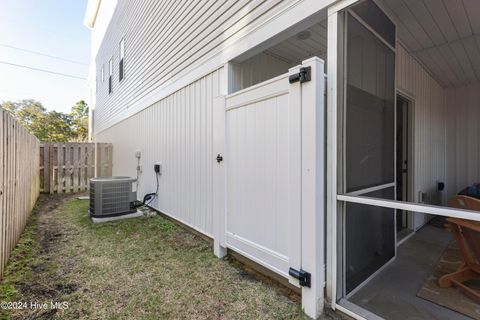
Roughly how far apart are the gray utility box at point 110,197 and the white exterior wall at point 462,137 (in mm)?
6533

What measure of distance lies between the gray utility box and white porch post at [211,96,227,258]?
2516 millimetres

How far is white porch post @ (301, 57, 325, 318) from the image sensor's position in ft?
5.90

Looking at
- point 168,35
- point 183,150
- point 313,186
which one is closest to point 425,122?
point 313,186

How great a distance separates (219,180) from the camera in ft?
9.29

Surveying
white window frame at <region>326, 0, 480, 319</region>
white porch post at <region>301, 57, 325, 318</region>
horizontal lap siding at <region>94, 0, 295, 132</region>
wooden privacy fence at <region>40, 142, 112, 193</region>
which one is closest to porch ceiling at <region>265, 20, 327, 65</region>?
horizontal lap siding at <region>94, 0, 295, 132</region>

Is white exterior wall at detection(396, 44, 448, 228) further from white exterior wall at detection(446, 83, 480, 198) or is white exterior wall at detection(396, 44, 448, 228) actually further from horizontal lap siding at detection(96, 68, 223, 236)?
horizontal lap siding at detection(96, 68, 223, 236)

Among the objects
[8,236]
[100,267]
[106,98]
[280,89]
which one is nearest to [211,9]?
[280,89]

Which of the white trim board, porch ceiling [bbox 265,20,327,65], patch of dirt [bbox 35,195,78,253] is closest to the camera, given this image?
the white trim board

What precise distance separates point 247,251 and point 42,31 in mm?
22295

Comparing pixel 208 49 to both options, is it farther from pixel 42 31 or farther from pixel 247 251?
pixel 42 31

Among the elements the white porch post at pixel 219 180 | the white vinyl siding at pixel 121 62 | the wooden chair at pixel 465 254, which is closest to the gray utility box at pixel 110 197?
the white porch post at pixel 219 180

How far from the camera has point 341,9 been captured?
71.7 inches

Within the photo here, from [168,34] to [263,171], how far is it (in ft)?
12.3

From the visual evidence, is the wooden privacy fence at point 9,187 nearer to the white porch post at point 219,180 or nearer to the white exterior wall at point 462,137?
the white porch post at point 219,180
